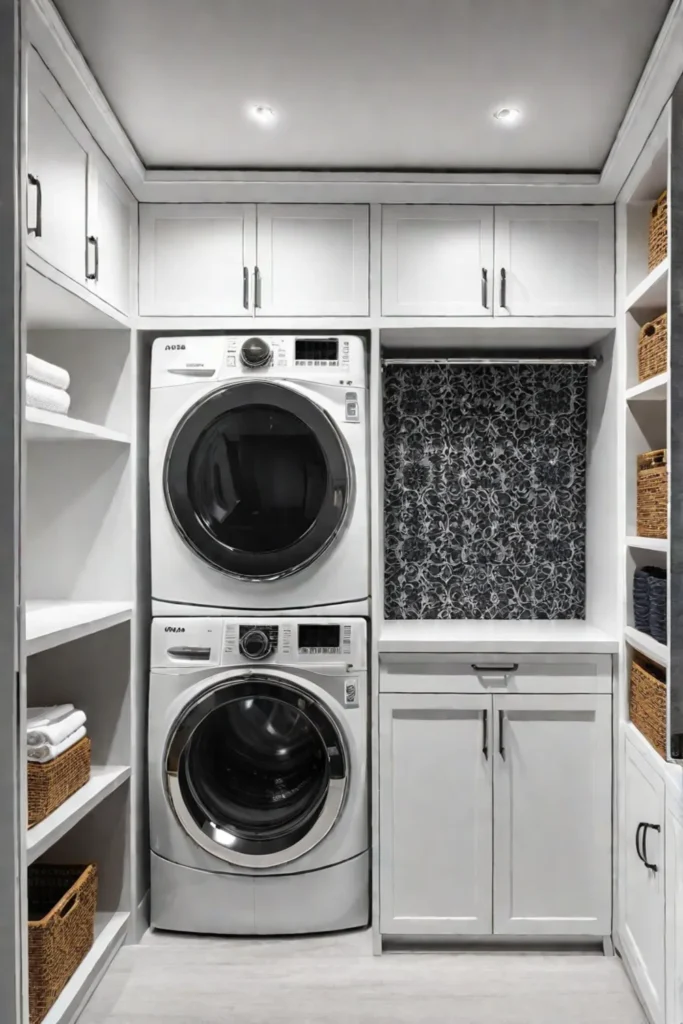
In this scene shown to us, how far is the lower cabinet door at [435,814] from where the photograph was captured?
253cm

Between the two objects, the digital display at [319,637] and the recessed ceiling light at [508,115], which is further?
the digital display at [319,637]

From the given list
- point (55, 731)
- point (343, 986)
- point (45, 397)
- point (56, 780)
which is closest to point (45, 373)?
point (45, 397)

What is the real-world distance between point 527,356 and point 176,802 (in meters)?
1.98

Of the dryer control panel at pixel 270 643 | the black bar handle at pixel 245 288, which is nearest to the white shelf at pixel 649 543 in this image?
the dryer control panel at pixel 270 643

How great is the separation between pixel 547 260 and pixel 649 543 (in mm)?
996

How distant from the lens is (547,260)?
2.59 m

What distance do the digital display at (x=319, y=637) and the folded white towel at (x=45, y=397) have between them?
3.25 feet

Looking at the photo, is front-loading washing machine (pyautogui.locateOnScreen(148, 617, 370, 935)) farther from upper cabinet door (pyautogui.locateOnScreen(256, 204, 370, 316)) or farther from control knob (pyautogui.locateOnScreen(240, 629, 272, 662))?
upper cabinet door (pyautogui.locateOnScreen(256, 204, 370, 316))

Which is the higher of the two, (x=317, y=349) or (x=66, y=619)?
(x=317, y=349)

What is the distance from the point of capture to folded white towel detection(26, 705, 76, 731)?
2.18 m

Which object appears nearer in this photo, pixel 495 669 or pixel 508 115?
pixel 508 115

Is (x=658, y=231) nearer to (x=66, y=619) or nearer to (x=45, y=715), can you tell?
(x=66, y=619)

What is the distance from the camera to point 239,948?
2557 mm

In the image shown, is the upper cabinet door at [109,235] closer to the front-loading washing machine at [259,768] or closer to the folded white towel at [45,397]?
the folded white towel at [45,397]
